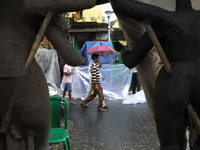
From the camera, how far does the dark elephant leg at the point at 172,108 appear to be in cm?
171

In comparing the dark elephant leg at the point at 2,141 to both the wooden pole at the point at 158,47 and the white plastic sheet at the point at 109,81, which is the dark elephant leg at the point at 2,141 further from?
the white plastic sheet at the point at 109,81

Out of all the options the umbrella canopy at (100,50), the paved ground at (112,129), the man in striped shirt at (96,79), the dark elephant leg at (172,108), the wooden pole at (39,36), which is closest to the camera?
the wooden pole at (39,36)

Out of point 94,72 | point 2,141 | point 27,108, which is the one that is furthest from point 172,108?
point 94,72

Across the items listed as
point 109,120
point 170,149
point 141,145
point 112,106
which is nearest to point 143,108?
point 112,106

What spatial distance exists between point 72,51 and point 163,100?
733mm

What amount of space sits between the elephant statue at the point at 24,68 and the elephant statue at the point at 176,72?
461 millimetres

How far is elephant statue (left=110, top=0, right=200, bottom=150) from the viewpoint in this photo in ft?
5.64

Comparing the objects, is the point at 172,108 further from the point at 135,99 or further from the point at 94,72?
the point at 135,99

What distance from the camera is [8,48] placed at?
5.35 ft

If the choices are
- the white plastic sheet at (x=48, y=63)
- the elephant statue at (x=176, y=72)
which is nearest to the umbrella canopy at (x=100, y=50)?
the white plastic sheet at (x=48, y=63)

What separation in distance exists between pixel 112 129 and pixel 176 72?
331 centimetres

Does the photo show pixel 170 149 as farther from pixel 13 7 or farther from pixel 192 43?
pixel 13 7

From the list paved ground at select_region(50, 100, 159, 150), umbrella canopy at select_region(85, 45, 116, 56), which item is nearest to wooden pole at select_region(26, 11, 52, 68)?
paved ground at select_region(50, 100, 159, 150)

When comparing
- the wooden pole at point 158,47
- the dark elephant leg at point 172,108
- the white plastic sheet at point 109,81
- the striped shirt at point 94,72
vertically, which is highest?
the wooden pole at point 158,47
